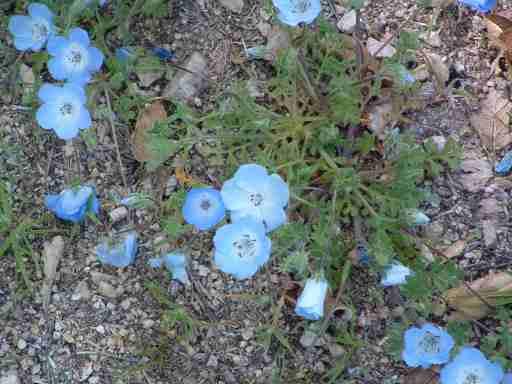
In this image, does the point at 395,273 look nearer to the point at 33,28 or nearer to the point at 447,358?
the point at 447,358

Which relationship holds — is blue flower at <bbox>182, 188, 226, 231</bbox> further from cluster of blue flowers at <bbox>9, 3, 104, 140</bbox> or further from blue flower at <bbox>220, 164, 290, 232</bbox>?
cluster of blue flowers at <bbox>9, 3, 104, 140</bbox>

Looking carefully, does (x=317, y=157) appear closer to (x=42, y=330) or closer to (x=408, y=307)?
(x=408, y=307)

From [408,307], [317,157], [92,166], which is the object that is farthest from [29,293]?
[408,307]

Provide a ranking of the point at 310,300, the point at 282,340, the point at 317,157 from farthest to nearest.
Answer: the point at 317,157 < the point at 282,340 < the point at 310,300

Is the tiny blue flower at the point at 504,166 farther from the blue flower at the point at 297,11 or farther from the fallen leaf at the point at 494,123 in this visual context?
the blue flower at the point at 297,11

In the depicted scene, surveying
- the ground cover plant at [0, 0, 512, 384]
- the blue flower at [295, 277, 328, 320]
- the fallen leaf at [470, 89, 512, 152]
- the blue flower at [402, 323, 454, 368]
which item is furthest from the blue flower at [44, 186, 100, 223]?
the fallen leaf at [470, 89, 512, 152]

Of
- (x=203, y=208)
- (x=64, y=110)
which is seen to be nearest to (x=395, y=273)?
(x=203, y=208)

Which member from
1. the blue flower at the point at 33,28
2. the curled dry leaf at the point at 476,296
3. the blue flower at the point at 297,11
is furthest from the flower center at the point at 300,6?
the curled dry leaf at the point at 476,296
